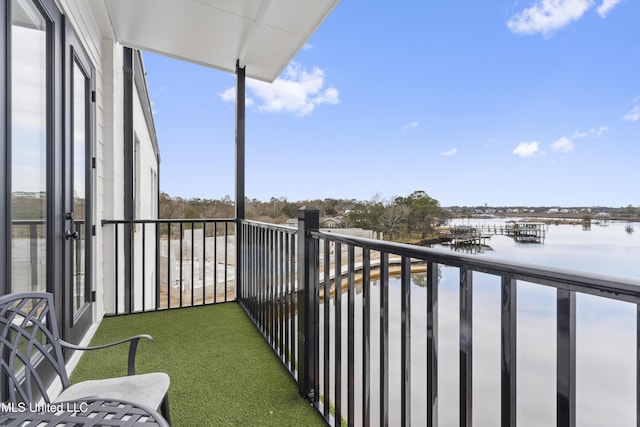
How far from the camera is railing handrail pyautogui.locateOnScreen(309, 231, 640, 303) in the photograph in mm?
565

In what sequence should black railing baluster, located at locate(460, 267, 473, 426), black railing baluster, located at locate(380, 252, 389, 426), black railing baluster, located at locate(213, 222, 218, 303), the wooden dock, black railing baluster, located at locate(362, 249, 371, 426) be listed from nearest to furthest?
1. black railing baluster, located at locate(460, 267, 473, 426)
2. black railing baluster, located at locate(380, 252, 389, 426)
3. black railing baluster, located at locate(362, 249, 371, 426)
4. the wooden dock
5. black railing baluster, located at locate(213, 222, 218, 303)

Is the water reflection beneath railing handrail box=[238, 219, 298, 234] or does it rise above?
beneath

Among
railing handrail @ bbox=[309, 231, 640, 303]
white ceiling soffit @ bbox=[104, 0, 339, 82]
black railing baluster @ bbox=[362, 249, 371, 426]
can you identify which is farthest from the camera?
white ceiling soffit @ bbox=[104, 0, 339, 82]

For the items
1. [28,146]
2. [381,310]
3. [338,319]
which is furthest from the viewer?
[28,146]

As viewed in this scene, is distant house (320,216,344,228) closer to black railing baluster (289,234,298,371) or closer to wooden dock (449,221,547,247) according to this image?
black railing baluster (289,234,298,371)

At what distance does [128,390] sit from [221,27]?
9.40 ft

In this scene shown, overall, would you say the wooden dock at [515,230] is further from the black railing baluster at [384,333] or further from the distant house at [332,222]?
the black railing baluster at [384,333]

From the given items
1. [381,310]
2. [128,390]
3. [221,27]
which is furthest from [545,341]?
[221,27]

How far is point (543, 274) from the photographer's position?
69cm

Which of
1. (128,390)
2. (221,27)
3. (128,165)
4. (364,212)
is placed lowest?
(128,390)

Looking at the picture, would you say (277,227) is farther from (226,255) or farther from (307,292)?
(226,255)

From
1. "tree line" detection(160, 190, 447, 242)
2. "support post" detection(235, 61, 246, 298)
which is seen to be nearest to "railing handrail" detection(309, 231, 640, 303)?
"tree line" detection(160, 190, 447, 242)

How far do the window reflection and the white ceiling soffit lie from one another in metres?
1.12

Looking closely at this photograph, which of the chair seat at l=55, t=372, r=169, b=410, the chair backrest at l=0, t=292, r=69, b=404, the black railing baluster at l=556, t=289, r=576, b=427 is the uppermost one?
the black railing baluster at l=556, t=289, r=576, b=427
